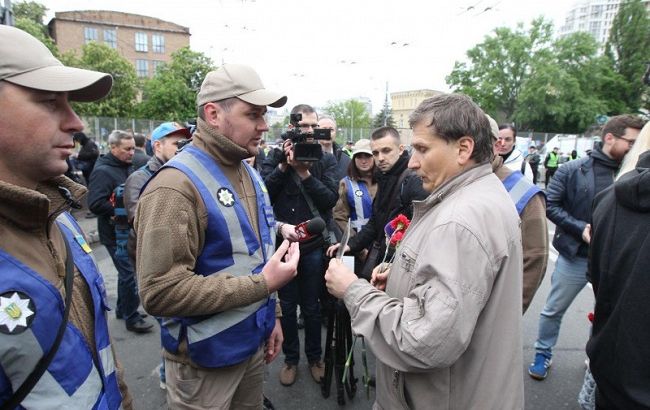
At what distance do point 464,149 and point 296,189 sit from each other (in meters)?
2.01

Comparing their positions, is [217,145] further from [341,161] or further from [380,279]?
[341,161]

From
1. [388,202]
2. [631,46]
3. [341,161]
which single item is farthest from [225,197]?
[631,46]

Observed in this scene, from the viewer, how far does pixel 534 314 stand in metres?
4.78

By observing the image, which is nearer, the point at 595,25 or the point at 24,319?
the point at 24,319

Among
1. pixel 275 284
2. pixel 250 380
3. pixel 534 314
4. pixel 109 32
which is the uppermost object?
pixel 109 32

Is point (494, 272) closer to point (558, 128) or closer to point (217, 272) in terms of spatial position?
point (217, 272)

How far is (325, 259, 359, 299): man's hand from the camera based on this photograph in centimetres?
165

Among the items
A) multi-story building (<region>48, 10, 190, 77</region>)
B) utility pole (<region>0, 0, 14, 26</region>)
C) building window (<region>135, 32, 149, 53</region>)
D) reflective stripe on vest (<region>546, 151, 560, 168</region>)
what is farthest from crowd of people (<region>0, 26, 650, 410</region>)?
building window (<region>135, 32, 149, 53</region>)

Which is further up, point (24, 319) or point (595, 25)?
point (595, 25)

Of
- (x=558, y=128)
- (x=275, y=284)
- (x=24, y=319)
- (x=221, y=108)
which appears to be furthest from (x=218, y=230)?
(x=558, y=128)

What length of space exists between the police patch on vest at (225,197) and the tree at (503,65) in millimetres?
43876

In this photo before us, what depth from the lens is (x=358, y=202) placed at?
4066mm

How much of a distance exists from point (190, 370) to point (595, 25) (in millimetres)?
120975

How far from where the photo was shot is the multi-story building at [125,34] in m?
49.7
